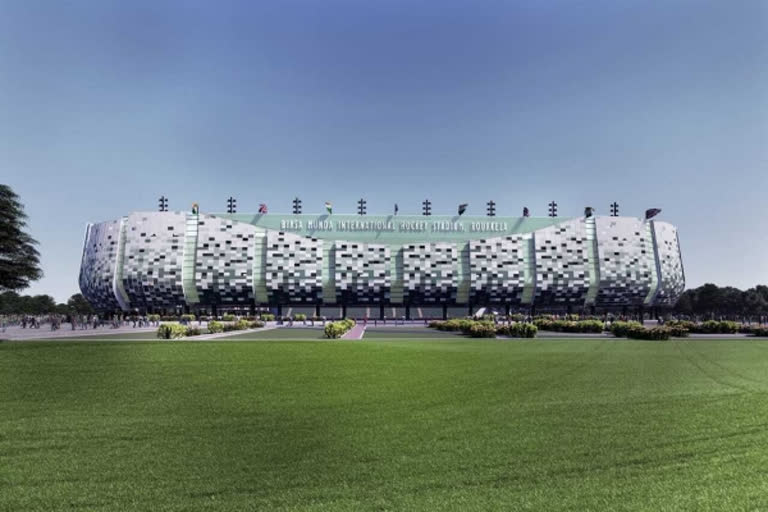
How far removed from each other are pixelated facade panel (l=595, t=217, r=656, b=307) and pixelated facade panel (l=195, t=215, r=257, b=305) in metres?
75.7

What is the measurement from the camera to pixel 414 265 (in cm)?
11050

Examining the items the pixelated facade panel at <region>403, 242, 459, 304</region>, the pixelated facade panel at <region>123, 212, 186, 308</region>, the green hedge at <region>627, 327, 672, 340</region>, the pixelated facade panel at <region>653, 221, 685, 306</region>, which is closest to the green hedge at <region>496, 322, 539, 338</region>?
the green hedge at <region>627, 327, 672, 340</region>

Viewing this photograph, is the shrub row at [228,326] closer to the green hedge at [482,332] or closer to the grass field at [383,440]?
the green hedge at [482,332]

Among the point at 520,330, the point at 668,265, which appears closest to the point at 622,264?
the point at 668,265

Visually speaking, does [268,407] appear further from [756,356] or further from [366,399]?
[756,356]

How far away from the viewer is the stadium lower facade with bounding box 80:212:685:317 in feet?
352

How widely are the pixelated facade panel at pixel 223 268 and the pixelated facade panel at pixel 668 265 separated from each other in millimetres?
89649

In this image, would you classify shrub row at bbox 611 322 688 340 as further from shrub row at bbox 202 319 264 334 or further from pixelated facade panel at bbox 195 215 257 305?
pixelated facade panel at bbox 195 215 257 305

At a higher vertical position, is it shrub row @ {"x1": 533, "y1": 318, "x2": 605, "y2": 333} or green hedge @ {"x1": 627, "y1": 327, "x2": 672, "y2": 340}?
shrub row @ {"x1": 533, "y1": 318, "x2": 605, "y2": 333}

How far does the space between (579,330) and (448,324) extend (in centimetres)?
1230

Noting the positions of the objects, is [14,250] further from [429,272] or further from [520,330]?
[429,272]

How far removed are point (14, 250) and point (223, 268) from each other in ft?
260

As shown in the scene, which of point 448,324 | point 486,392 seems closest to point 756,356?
point 486,392

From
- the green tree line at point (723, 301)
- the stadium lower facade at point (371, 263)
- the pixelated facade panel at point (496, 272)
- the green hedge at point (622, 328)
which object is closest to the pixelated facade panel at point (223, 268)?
the stadium lower facade at point (371, 263)
